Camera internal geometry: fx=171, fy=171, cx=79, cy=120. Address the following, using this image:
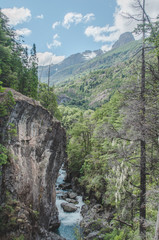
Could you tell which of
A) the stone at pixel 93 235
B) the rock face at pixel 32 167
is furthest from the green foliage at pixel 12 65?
the stone at pixel 93 235

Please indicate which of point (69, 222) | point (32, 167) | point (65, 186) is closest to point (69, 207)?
point (69, 222)

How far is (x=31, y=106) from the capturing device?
14.2 m

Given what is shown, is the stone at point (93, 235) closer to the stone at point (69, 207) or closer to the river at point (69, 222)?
the river at point (69, 222)

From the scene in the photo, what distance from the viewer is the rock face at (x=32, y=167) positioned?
11258mm

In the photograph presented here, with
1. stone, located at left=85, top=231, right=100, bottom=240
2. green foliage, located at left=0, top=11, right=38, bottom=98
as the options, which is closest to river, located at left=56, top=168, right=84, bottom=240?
stone, located at left=85, top=231, right=100, bottom=240

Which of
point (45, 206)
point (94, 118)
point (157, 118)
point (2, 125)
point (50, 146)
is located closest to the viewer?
point (157, 118)

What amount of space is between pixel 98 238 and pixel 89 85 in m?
160

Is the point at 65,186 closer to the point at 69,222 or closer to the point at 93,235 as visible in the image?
the point at 69,222

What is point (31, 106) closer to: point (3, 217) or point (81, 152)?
point (3, 217)

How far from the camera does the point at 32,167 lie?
13.9 m

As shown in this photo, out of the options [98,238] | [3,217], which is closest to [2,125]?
[3,217]

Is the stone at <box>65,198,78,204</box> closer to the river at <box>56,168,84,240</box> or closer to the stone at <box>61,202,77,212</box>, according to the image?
the river at <box>56,168,84,240</box>

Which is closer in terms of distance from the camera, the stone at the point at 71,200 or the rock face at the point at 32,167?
the rock face at the point at 32,167

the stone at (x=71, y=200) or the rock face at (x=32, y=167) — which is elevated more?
the rock face at (x=32, y=167)
